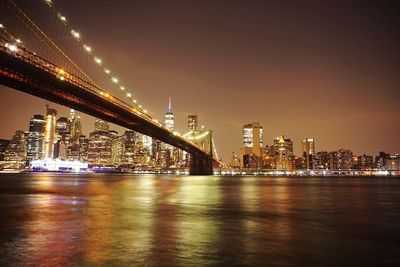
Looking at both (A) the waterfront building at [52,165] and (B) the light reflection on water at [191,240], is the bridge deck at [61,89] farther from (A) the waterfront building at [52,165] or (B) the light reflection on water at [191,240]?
(A) the waterfront building at [52,165]

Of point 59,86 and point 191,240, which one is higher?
point 59,86

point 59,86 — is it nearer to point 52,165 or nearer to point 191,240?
point 191,240

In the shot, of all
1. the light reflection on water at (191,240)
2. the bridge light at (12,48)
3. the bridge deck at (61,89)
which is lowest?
the light reflection on water at (191,240)

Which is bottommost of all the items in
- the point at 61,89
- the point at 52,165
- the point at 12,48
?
the point at 52,165

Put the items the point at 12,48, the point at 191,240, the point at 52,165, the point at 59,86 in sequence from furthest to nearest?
the point at 52,165, the point at 59,86, the point at 12,48, the point at 191,240

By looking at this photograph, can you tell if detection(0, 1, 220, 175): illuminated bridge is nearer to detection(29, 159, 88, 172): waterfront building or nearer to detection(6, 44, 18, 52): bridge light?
detection(6, 44, 18, 52): bridge light

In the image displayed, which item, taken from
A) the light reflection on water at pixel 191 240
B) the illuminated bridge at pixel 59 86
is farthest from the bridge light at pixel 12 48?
the light reflection on water at pixel 191 240

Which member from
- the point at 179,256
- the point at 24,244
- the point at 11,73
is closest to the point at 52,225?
the point at 24,244

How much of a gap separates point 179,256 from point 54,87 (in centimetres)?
3495

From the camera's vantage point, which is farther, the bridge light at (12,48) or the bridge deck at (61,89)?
the bridge deck at (61,89)

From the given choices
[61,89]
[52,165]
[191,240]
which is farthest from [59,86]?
[52,165]

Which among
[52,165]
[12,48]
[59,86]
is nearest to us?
[12,48]

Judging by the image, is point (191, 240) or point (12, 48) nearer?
point (191, 240)

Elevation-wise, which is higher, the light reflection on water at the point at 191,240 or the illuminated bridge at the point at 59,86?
the illuminated bridge at the point at 59,86
